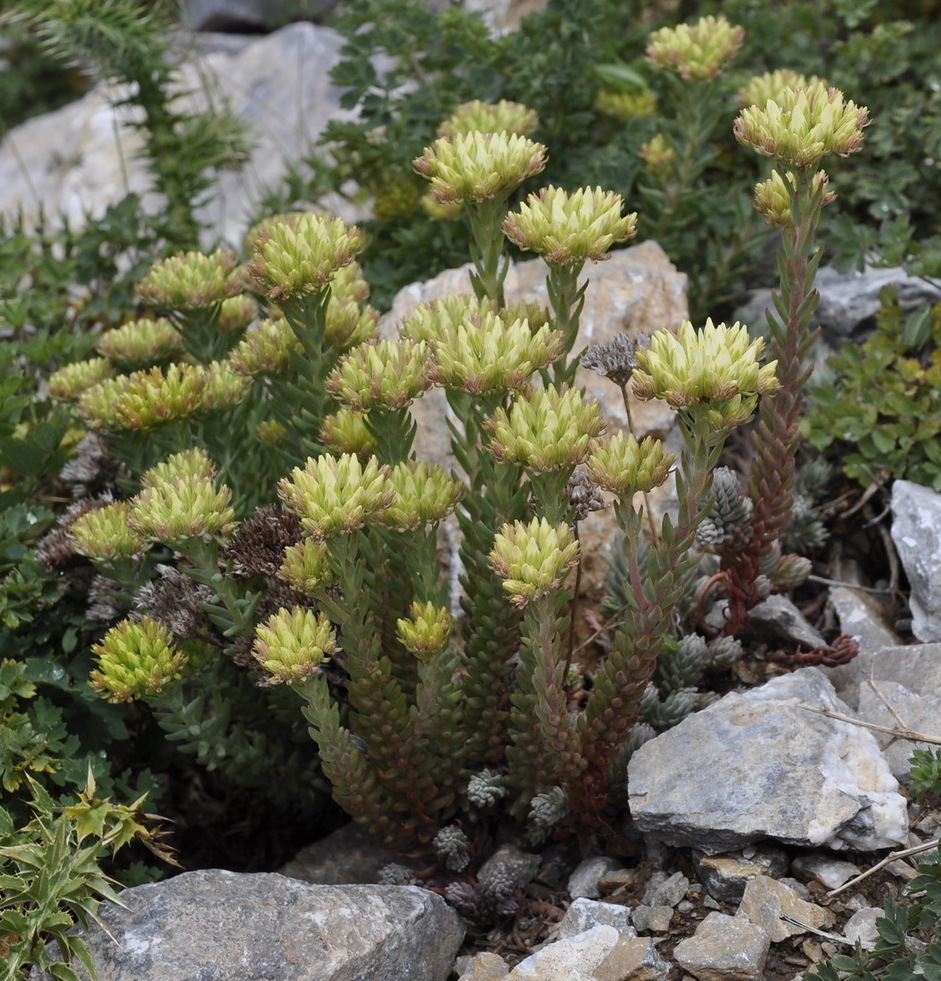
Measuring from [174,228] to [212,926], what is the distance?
3295 millimetres

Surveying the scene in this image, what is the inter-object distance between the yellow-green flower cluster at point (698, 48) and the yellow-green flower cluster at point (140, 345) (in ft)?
6.37

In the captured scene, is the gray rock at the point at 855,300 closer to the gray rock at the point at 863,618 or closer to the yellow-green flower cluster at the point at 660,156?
the yellow-green flower cluster at the point at 660,156

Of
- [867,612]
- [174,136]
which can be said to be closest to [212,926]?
[867,612]

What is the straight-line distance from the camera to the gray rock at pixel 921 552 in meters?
3.45

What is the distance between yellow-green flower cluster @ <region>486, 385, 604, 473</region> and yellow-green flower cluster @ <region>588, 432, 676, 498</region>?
48 mm

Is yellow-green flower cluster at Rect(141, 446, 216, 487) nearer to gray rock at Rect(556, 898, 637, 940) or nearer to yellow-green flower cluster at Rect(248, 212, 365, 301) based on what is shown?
yellow-green flower cluster at Rect(248, 212, 365, 301)

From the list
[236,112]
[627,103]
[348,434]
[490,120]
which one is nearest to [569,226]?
[348,434]

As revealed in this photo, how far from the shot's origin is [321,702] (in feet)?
9.06

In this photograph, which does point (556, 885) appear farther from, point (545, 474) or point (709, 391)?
point (709, 391)

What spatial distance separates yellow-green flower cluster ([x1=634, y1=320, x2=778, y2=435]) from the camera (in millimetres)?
2359

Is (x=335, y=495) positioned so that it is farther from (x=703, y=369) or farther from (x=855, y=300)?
(x=855, y=300)

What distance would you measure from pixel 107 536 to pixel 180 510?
37cm

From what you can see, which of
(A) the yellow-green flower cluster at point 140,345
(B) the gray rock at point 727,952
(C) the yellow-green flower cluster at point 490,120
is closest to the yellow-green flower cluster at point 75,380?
(A) the yellow-green flower cluster at point 140,345

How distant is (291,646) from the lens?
8.47ft
